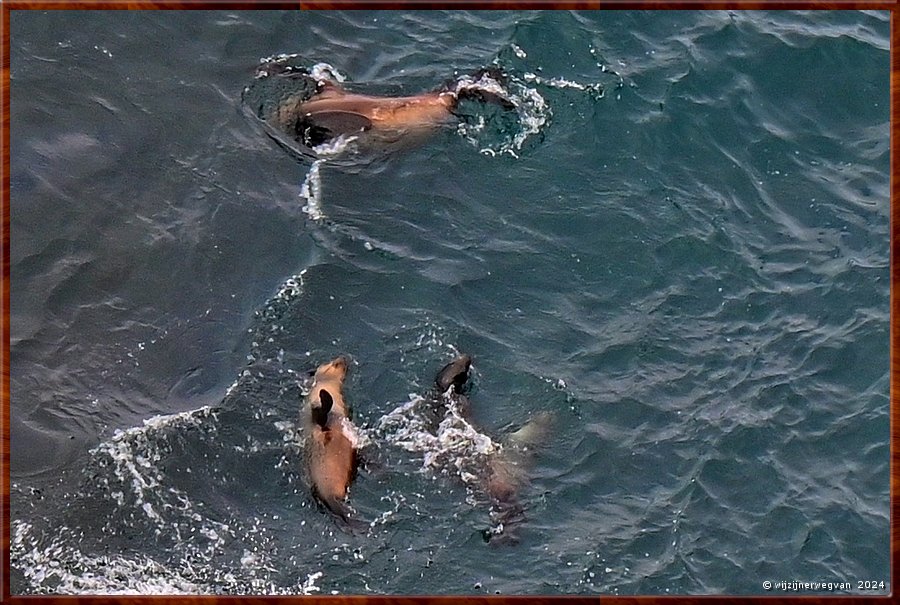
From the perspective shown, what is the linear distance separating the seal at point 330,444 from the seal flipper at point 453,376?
3.69ft

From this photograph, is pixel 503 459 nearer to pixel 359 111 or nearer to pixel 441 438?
pixel 441 438

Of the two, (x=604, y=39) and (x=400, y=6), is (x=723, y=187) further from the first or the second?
(x=400, y=6)

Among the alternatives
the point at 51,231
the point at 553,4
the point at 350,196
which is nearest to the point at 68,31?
the point at 51,231

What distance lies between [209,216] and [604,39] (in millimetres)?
6839

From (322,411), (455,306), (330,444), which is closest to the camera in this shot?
(330,444)

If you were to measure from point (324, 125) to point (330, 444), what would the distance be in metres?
4.63

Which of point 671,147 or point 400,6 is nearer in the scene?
point 400,6

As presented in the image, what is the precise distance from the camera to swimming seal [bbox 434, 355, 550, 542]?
950 cm

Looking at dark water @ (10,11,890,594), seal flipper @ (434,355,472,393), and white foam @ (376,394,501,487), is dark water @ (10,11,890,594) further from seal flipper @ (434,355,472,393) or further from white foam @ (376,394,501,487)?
seal flipper @ (434,355,472,393)

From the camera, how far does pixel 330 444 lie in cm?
972

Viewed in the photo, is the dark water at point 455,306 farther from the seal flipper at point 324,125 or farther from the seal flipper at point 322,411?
the seal flipper at point 324,125

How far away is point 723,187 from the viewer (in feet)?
41.8

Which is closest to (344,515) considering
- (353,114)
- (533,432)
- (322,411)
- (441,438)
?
(322,411)

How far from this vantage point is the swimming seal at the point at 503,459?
9500 mm
